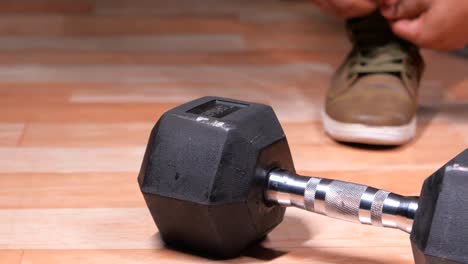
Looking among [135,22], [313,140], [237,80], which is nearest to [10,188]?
[313,140]

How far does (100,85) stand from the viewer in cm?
156

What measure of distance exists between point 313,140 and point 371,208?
1.55ft

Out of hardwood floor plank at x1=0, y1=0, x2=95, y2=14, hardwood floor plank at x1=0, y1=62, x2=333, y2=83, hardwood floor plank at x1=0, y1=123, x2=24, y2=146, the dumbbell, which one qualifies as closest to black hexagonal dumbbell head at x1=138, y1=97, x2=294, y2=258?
the dumbbell

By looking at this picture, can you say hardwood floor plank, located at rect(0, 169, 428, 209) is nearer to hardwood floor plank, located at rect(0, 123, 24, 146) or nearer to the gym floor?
the gym floor

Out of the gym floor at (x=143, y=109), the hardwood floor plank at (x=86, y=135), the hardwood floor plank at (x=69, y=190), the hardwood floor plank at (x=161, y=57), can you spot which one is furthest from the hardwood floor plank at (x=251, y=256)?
the hardwood floor plank at (x=161, y=57)

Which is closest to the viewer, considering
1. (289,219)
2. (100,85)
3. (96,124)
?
(289,219)

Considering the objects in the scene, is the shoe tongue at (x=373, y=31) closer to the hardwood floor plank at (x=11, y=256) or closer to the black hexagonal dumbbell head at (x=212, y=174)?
the black hexagonal dumbbell head at (x=212, y=174)

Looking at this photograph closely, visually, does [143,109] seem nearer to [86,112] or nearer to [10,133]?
[86,112]

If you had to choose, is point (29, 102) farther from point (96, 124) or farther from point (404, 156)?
point (404, 156)

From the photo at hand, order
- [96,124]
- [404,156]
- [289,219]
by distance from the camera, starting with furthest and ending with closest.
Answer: [96,124], [404,156], [289,219]

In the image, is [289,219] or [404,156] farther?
[404,156]

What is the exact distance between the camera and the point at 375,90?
1.32m

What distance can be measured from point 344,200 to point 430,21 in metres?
0.55

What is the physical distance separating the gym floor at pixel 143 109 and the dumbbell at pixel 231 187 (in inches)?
2.1
